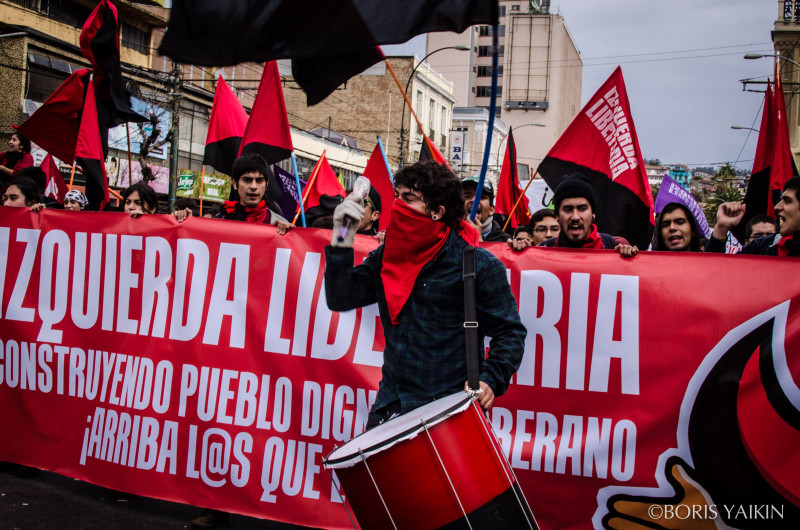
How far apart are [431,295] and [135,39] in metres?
34.3

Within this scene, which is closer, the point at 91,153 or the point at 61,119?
the point at 91,153

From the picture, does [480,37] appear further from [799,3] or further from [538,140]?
[799,3]

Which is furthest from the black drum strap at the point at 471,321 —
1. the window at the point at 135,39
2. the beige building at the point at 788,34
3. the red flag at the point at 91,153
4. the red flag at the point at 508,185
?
the beige building at the point at 788,34

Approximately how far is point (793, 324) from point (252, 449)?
9.28 ft

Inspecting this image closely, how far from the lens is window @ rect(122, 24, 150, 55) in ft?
107

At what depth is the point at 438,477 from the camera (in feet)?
8.02

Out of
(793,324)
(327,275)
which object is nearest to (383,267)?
(327,275)

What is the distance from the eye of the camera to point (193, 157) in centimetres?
3331

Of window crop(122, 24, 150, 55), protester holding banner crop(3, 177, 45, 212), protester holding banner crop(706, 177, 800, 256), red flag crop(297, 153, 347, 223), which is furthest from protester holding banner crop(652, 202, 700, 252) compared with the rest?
window crop(122, 24, 150, 55)

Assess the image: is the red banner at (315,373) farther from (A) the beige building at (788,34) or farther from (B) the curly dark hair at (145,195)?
(A) the beige building at (788,34)

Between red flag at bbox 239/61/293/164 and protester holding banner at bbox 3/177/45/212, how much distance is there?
62.3 inches

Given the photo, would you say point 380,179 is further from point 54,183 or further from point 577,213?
point 54,183

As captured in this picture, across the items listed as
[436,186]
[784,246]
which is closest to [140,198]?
[436,186]

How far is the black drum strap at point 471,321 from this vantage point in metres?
2.80
